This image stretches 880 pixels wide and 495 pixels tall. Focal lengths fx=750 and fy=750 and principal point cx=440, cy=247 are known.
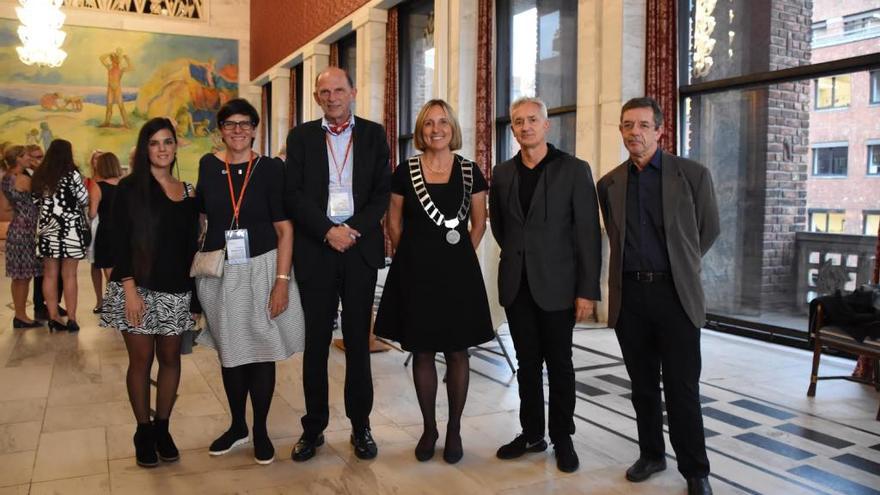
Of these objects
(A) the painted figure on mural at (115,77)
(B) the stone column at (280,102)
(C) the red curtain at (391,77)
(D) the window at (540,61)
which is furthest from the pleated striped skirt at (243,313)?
(A) the painted figure on mural at (115,77)

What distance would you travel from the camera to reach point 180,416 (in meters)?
4.18

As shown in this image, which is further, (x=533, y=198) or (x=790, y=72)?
(x=790, y=72)

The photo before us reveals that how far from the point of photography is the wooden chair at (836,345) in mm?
4242

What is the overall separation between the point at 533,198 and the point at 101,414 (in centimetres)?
274

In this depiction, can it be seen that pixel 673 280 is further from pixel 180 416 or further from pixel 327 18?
pixel 327 18

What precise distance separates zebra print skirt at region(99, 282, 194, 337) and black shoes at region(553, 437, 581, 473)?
1.78 m

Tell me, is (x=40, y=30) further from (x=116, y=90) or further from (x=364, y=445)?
(x=364, y=445)

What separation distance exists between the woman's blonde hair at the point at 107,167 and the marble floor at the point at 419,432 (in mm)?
1807

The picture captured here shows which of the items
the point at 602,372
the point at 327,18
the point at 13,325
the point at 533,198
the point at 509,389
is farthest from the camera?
the point at 327,18

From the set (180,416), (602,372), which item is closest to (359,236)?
(180,416)

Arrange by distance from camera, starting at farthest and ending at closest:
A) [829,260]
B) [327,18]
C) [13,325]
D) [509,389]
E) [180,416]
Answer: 1. [327,18]
2. [13,325]
3. [829,260]
4. [509,389]
5. [180,416]

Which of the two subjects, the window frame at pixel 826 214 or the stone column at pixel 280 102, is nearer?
the window frame at pixel 826 214

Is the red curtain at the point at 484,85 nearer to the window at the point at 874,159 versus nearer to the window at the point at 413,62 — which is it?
the window at the point at 413,62

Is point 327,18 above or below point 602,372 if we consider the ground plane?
above
